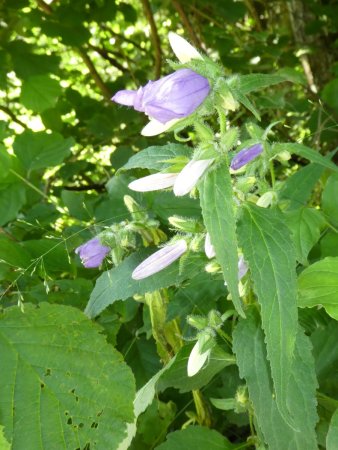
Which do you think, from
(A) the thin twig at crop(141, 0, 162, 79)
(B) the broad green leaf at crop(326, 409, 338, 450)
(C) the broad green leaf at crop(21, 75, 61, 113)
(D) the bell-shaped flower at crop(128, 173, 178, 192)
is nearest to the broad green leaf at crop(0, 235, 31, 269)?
(D) the bell-shaped flower at crop(128, 173, 178, 192)

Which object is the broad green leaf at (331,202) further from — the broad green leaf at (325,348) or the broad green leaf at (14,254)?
the broad green leaf at (14,254)

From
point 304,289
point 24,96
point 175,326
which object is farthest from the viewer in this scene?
point 24,96

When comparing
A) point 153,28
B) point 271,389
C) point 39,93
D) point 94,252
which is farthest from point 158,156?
point 153,28

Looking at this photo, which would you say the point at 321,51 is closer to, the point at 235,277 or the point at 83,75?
the point at 83,75

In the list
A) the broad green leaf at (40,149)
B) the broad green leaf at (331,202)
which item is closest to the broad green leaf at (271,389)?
the broad green leaf at (331,202)

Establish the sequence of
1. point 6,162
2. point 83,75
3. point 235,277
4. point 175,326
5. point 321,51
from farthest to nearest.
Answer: point 83,75 < point 321,51 < point 6,162 < point 175,326 < point 235,277

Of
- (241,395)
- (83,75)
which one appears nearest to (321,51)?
(83,75)
